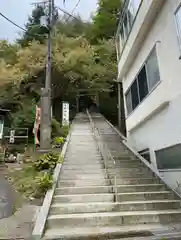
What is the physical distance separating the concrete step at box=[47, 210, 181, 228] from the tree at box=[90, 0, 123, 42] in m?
20.7

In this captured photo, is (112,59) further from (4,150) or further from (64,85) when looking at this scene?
(4,150)

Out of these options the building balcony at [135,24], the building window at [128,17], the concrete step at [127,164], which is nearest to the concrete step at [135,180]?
the concrete step at [127,164]

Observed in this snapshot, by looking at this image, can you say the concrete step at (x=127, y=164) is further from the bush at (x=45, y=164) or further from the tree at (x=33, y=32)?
the tree at (x=33, y=32)

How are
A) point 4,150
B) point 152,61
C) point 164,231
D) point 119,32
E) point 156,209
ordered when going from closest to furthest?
point 164,231
point 156,209
point 152,61
point 4,150
point 119,32

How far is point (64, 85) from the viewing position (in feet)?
63.1

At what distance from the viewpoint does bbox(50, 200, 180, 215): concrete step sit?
494 centimetres

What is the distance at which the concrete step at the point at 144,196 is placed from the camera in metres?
5.48

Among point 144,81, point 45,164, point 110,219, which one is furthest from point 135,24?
point 110,219

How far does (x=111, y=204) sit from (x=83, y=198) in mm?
753

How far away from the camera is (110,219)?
4.52 meters

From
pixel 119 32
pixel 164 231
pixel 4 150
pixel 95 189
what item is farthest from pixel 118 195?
pixel 119 32

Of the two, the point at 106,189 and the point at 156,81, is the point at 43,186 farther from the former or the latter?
the point at 156,81

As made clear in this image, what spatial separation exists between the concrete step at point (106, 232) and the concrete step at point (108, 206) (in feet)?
2.05

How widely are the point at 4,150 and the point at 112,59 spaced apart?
1209 centimetres
